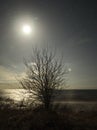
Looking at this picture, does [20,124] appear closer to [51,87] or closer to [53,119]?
[53,119]

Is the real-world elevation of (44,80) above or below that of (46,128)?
above

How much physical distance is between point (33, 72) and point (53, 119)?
5853mm

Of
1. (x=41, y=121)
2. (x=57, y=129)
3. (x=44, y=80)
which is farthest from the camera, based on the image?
(x=44, y=80)

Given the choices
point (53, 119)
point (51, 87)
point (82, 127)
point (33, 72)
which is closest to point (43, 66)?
point (33, 72)

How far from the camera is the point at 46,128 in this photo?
10312 mm

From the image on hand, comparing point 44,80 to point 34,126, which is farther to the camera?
point 44,80

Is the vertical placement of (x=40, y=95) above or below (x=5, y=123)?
above

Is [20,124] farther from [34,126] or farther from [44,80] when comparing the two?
[44,80]

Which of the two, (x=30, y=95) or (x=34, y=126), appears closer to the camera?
(x=34, y=126)

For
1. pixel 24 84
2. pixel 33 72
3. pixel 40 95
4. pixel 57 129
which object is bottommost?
pixel 57 129

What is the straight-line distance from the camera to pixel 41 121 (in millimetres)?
11008

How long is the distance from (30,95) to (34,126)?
6.20 m

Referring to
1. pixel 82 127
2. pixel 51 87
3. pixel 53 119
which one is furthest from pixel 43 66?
pixel 82 127

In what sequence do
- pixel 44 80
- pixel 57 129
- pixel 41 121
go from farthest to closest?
1. pixel 44 80
2. pixel 41 121
3. pixel 57 129
